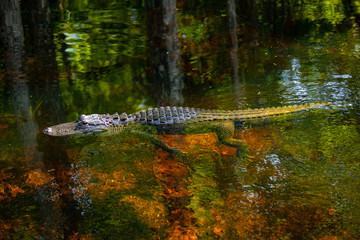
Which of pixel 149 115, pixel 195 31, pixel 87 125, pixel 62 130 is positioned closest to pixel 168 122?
pixel 149 115

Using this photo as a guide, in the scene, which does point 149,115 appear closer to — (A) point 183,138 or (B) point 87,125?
(A) point 183,138

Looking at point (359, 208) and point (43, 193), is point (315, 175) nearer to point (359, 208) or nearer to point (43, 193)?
point (359, 208)

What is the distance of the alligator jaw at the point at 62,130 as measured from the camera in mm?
4664

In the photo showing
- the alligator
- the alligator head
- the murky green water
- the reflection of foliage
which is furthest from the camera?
the reflection of foliage

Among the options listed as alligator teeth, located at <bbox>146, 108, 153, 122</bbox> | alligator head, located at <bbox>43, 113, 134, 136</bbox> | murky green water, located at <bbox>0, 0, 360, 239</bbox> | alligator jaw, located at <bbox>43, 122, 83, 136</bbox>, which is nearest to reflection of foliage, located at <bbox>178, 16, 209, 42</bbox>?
Answer: murky green water, located at <bbox>0, 0, 360, 239</bbox>

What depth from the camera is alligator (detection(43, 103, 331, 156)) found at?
459 centimetres

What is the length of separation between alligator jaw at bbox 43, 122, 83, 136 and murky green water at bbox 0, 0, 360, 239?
13 centimetres

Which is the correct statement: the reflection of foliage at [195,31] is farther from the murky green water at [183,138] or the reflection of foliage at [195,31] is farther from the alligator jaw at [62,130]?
the alligator jaw at [62,130]

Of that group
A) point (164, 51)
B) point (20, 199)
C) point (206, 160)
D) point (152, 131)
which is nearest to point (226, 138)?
point (206, 160)

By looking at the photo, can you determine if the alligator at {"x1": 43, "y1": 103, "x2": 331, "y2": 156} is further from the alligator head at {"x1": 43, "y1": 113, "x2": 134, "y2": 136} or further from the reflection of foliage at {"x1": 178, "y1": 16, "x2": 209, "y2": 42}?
the reflection of foliage at {"x1": 178, "y1": 16, "x2": 209, "y2": 42}

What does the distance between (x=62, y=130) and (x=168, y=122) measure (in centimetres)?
147

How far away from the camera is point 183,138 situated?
4.76 meters

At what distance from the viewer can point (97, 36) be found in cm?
924

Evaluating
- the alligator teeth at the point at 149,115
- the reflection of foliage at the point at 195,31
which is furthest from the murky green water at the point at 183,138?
the alligator teeth at the point at 149,115
